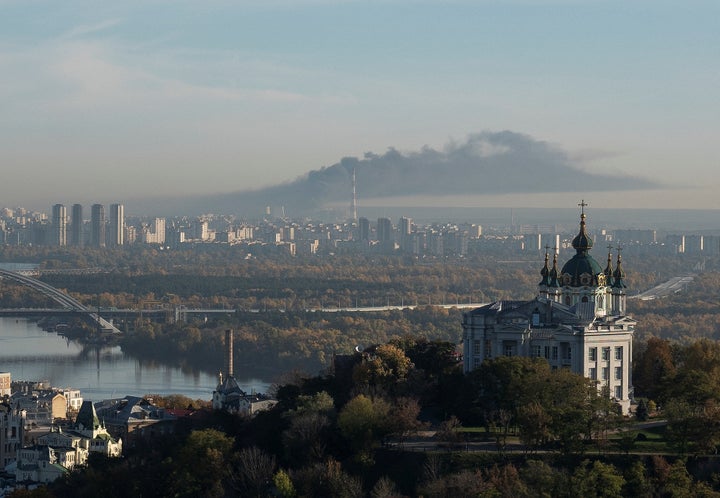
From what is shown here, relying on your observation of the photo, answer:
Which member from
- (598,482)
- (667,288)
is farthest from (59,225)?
(598,482)

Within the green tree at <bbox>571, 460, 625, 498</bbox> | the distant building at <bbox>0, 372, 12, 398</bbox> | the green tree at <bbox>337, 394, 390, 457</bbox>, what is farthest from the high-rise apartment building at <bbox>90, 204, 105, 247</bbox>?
the green tree at <bbox>571, 460, 625, 498</bbox>

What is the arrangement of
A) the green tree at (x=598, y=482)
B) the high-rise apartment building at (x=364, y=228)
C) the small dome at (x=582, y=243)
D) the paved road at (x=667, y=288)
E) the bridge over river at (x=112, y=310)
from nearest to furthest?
the green tree at (x=598, y=482), the small dome at (x=582, y=243), the bridge over river at (x=112, y=310), the paved road at (x=667, y=288), the high-rise apartment building at (x=364, y=228)

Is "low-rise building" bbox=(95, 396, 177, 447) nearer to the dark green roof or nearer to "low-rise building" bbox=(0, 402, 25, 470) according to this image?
the dark green roof

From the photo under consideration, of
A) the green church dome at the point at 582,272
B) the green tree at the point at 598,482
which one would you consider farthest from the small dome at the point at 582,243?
the green tree at the point at 598,482

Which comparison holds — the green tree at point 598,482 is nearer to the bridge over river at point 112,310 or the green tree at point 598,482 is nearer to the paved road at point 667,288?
the bridge over river at point 112,310

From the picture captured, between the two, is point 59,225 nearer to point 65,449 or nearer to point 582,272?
point 65,449

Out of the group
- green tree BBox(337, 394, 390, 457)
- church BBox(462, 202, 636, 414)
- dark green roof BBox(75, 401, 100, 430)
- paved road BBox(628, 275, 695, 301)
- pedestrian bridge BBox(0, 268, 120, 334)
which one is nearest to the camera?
green tree BBox(337, 394, 390, 457)

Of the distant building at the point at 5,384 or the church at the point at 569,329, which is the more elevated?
the church at the point at 569,329
